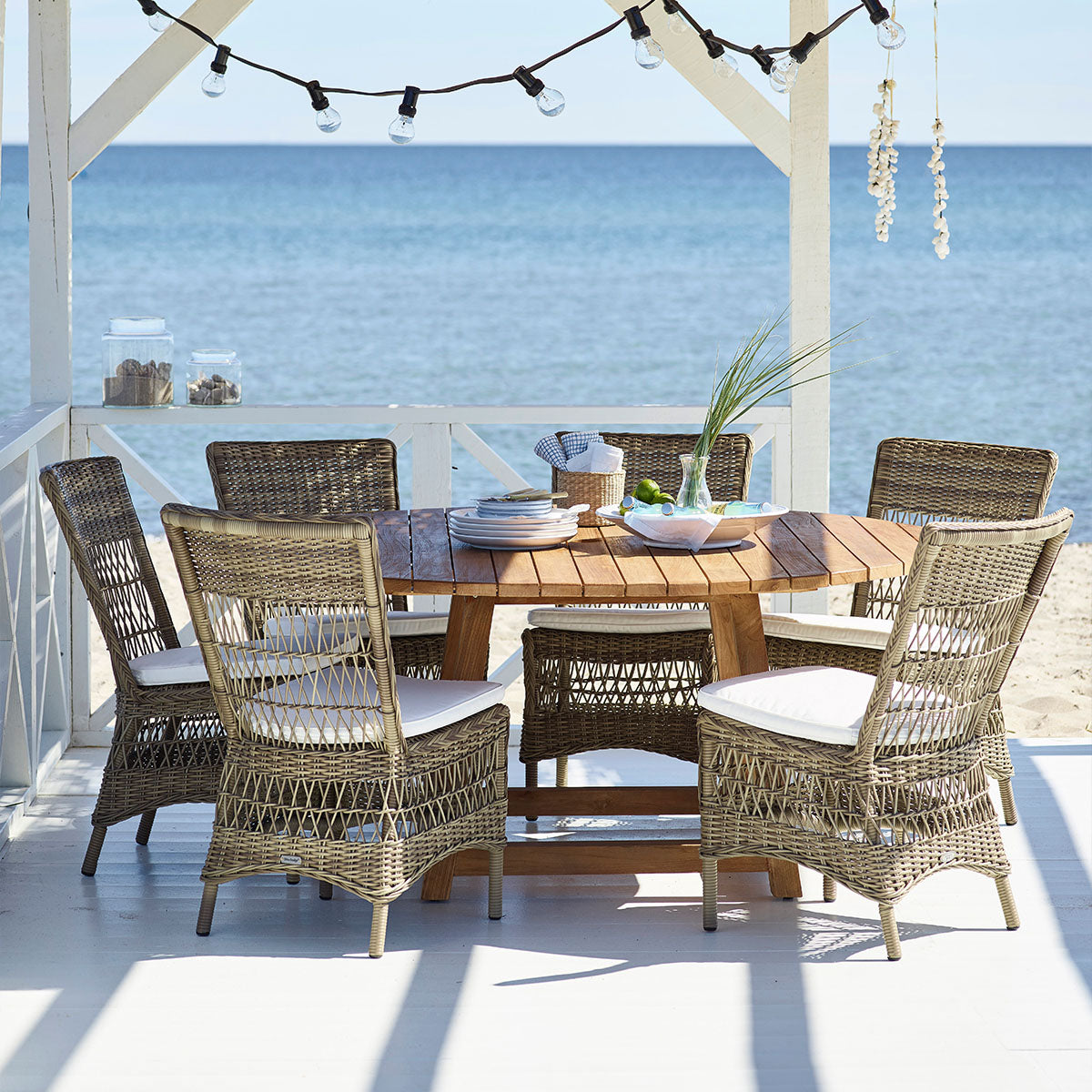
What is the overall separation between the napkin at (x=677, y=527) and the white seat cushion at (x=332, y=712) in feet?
1.86

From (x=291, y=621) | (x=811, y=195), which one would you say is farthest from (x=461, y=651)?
(x=811, y=195)

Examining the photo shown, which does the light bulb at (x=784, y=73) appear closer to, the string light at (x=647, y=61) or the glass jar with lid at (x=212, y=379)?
the string light at (x=647, y=61)

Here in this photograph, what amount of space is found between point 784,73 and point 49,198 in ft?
7.50

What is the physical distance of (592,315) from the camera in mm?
20609

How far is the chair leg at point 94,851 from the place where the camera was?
10.7 ft

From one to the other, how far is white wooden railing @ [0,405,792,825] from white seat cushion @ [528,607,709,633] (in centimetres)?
71

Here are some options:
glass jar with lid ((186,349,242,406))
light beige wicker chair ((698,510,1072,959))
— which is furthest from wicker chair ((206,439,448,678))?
light beige wicker chair ((698,510,1072,959))

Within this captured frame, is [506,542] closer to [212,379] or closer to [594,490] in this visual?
[594,490]

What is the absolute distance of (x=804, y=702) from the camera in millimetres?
2816

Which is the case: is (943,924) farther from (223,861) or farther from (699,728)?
(223,861)

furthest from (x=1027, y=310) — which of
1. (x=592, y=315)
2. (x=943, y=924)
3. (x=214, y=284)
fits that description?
→ (x=943, y=924)

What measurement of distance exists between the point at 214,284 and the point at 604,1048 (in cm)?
2057

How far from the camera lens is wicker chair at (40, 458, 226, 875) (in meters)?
3.21

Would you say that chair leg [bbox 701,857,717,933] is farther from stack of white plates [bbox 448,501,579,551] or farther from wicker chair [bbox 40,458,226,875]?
wicker chair [bbox 40,458,226,875]
